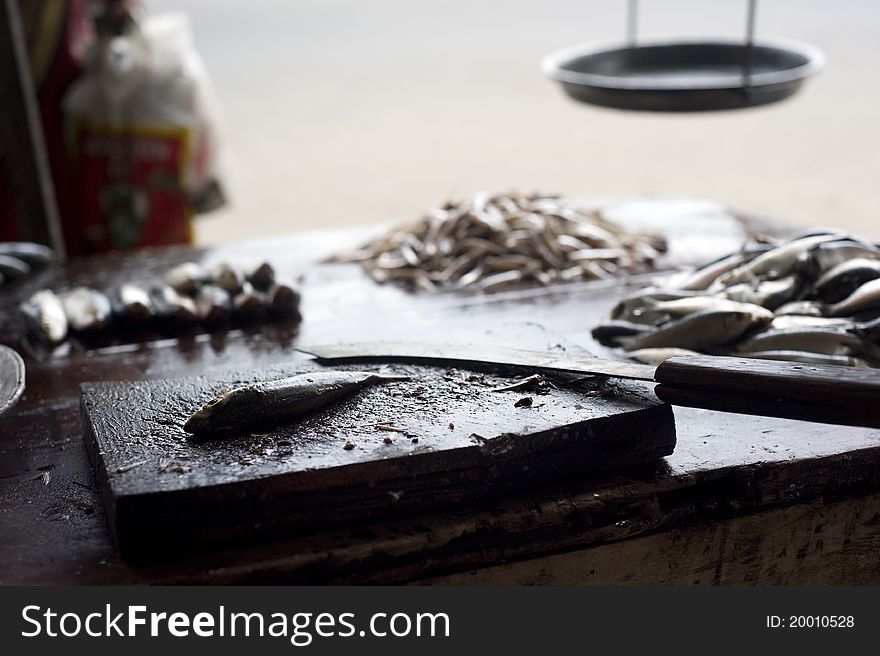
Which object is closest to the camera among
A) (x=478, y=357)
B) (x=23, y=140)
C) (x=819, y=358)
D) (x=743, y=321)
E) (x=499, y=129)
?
(x=478, y=357)

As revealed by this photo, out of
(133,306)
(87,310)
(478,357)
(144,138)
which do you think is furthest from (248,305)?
(144,138)

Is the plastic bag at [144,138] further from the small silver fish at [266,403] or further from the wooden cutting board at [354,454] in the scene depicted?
the small silver fish at [266,403]

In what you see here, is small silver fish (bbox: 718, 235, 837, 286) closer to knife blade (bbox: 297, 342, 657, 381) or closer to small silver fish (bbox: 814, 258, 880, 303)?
small silver fish (bbox: 814, 258, 880, 303)

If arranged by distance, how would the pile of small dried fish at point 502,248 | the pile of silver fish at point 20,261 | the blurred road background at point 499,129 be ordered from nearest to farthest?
the pile of small dried fish at point 502,248, the pile of silver fish at point 20,261, the blurred road background at point 499,129

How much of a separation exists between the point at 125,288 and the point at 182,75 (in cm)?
202

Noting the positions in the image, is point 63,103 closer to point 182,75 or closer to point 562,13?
point 182,75

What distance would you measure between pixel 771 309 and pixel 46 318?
1.98 meters

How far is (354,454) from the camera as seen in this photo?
5.44 feet

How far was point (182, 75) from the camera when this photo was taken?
4703mm

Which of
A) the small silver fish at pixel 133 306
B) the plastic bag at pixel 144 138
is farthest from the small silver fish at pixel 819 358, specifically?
the plastic bag at pixel 144 138

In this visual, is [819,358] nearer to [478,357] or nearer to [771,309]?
[771,309]

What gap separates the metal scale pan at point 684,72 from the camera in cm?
268

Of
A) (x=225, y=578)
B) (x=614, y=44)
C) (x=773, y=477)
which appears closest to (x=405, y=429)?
(x=225, y=578)

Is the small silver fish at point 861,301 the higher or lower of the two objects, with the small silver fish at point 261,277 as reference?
higher
